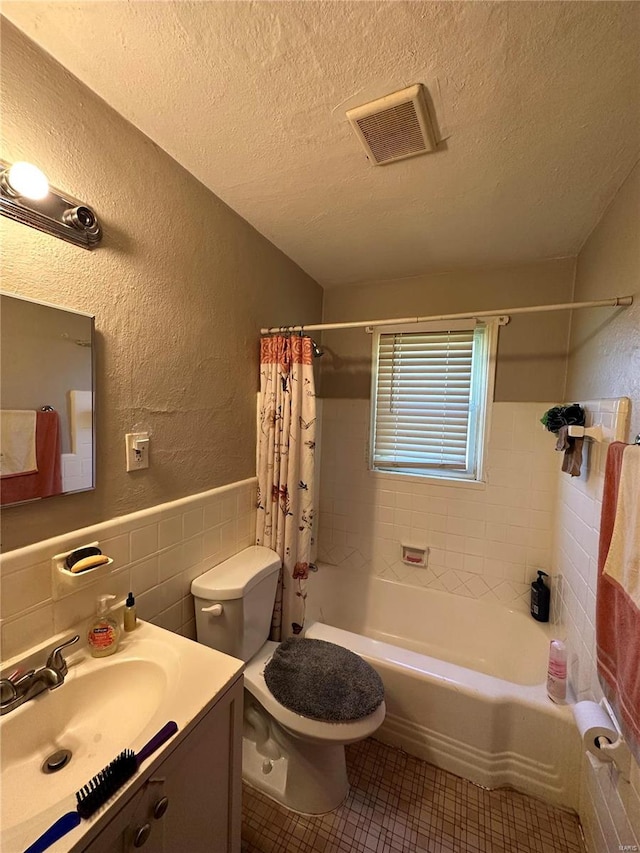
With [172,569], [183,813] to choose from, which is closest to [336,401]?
[172,569]

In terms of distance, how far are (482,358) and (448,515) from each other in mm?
975

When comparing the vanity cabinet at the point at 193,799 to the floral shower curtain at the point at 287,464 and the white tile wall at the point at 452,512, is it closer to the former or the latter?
the floral shower curtain at the point at 287,464

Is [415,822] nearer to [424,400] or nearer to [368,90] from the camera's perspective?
[424,400]

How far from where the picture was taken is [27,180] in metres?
0.78

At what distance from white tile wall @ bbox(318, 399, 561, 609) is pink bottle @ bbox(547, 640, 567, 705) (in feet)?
2.02

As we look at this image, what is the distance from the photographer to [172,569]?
4.15ft

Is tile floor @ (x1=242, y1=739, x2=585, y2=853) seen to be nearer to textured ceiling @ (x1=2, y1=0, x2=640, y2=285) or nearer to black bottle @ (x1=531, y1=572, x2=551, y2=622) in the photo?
black bottle @ (x1=531, y1=572, x2=551, y2=622)

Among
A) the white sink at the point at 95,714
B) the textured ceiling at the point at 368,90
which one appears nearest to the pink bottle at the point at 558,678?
the white sink at the point at 95,714

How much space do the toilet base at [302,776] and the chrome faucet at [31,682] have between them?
91cm

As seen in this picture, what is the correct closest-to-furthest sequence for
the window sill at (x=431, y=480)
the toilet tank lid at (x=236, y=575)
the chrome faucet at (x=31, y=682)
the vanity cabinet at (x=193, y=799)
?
1. the vanity cabinet at (x=193, y=799)
2. the chrome faucet at (x=31, y=682)
3. the toilet tank lid at (x=236, y=575)
4. the window sill at (x=431, y=480)

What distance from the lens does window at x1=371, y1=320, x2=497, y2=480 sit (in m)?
2.07

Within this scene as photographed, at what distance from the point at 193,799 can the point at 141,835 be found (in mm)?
192

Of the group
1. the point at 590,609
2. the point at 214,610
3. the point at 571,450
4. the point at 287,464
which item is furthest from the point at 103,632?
the point at 571,450

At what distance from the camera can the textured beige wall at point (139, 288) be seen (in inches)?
33.2
